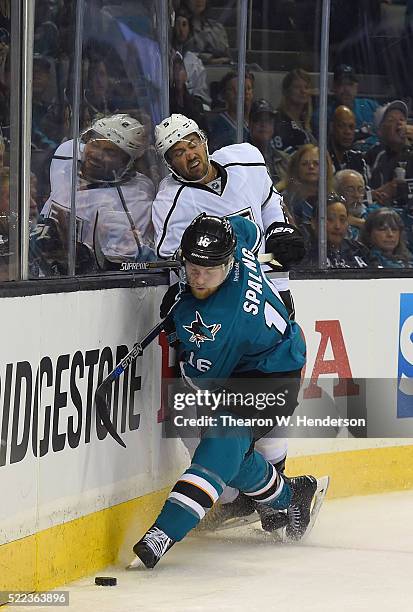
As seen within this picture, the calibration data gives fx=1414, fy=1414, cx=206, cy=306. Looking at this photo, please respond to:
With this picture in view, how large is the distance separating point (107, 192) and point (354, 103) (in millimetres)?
1902

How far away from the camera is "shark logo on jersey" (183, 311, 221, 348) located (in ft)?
15.4

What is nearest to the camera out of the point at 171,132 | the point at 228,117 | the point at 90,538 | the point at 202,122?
the point at 90,538

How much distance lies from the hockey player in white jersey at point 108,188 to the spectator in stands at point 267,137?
0.96m

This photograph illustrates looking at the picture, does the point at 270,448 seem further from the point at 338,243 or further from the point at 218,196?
the point at 338,243

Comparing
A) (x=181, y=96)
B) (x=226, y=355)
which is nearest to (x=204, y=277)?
(x=226, y=355)

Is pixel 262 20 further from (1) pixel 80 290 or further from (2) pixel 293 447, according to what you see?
(1) pixel 80 290

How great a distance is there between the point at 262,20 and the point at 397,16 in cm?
90

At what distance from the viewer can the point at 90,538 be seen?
14.8 ft

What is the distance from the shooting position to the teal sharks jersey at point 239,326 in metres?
4.68

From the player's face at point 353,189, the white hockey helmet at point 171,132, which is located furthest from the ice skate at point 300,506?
the player's face at point 353,189

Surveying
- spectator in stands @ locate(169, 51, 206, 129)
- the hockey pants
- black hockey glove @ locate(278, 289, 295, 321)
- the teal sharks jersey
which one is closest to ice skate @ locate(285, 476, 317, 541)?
the hockey pants

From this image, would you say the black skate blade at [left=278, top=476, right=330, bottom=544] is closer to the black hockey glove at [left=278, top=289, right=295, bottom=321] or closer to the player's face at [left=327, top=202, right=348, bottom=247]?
the black hockey glove at [left=278, top=289, right=295, bottom=321]

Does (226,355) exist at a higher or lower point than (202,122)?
lower

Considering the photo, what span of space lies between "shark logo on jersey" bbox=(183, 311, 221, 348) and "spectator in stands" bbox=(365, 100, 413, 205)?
7.19ft
